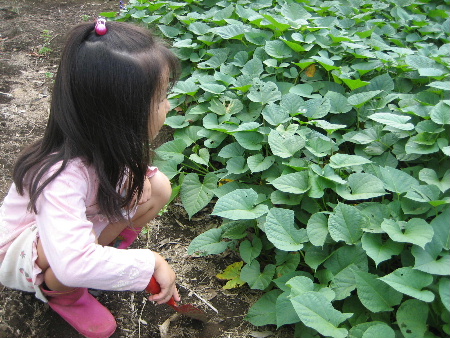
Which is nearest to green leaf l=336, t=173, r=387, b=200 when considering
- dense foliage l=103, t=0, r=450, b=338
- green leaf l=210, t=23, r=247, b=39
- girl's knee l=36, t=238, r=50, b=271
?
dense foliage l=103, t=0, r=450, b=338

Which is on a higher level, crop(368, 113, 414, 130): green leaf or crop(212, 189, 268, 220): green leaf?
crop(368, 113, 414, 130): green leaf

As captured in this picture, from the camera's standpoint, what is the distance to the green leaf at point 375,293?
1.53m

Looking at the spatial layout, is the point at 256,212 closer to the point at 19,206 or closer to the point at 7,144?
the point at 19,206

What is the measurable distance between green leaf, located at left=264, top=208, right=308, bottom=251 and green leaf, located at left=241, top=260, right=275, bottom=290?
0.51ft

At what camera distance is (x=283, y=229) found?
69.4 inches

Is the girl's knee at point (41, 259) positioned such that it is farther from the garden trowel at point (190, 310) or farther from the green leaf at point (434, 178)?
the green leaf at point (434, 178)

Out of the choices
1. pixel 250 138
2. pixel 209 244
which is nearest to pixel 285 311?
pixel 209 244

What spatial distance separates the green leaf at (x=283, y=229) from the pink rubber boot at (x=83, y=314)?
2.02 ft

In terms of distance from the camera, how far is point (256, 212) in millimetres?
1810

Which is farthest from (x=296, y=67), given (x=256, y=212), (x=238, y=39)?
(x=256, y=212)

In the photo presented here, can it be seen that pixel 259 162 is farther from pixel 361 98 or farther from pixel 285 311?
pixel 285 311

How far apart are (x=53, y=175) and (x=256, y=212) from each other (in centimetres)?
74

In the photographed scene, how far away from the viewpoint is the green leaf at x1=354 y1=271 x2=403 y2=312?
1.53m

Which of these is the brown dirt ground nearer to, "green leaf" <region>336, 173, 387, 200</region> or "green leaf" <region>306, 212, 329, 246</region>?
"green leaf" <region>306, 212, 329, 246</region>
